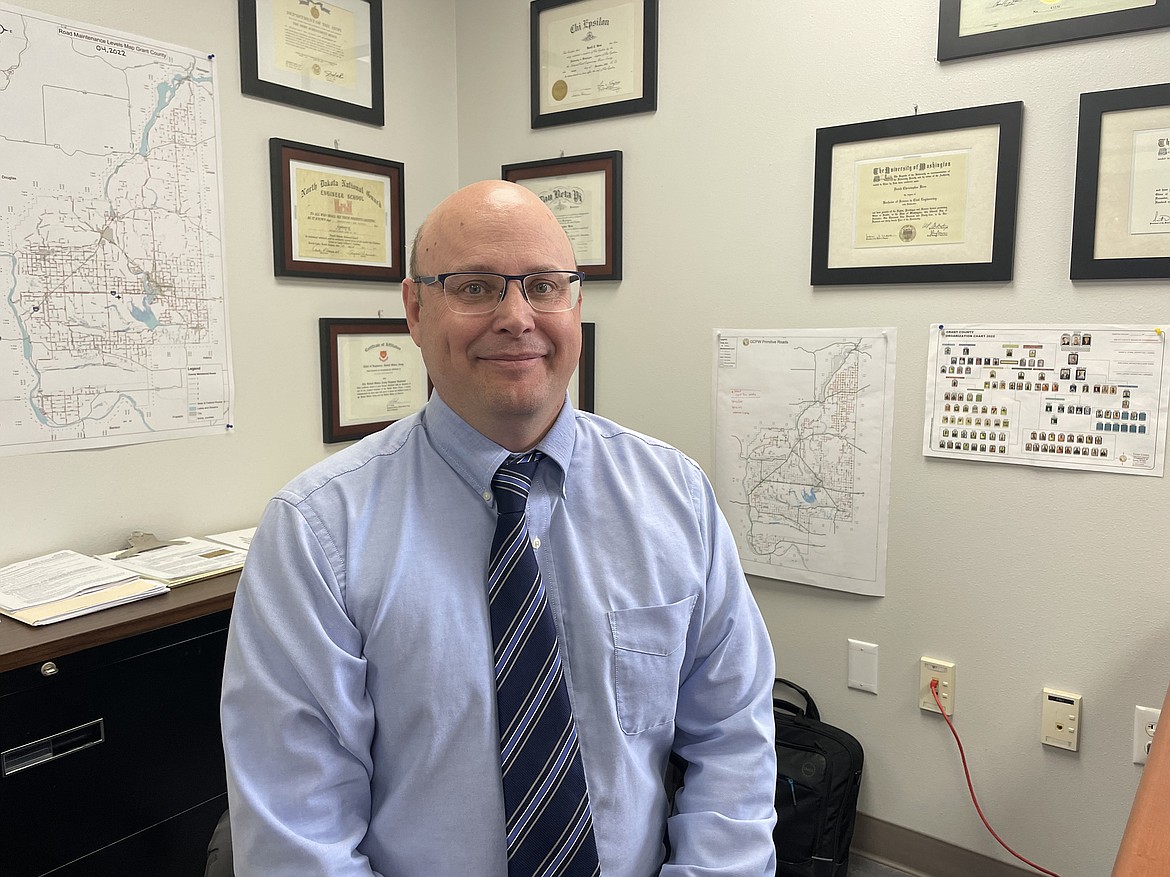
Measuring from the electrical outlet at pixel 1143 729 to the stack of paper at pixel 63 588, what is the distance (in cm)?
198

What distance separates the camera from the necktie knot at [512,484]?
1158mm

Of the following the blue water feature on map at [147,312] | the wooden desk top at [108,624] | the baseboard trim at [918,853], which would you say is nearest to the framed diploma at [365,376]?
the blue water feature on map at [147,312]

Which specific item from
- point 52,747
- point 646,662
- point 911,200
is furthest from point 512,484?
point 911,200

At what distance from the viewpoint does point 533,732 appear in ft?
3.54

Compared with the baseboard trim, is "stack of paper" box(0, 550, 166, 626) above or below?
above

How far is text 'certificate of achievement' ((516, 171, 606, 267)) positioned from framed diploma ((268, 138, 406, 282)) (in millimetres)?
437

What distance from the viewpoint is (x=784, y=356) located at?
2.08m

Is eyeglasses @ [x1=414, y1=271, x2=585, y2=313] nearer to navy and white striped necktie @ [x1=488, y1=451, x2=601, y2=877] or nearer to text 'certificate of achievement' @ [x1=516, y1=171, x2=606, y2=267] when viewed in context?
navy and white striped necktie @ [x1=488, y1=451, x2=601, y2=877]

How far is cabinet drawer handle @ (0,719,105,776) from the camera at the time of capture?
1.36 m

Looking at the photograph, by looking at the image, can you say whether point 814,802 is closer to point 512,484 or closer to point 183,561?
point 512,484

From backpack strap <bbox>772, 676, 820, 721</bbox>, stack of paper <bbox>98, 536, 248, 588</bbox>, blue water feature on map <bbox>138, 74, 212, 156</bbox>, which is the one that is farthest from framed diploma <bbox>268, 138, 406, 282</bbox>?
backpack strap <bbox>772, 676, 820, 721</bbox>

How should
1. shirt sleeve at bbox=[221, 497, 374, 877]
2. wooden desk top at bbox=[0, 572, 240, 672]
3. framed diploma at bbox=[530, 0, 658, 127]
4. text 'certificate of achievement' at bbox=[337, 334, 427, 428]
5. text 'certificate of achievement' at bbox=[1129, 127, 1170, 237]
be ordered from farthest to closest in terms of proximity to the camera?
text 'certificate of achievement' at bbox=[337, 334, 427, 428] → framed diploma at bbox=[530, 0, 658, 127] → text 'certificate of achievement' at bbox=[1129, 127, 1170, 237] → wooden desk top at bbox=[0, 572, 240, 672] → shirt sleeve at bbox=[221, 497, 374, 877]

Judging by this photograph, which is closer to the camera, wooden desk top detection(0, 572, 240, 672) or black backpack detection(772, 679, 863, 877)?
wooden desk top detection(0, 572, 240, 672)

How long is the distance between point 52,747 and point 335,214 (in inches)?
56.6
